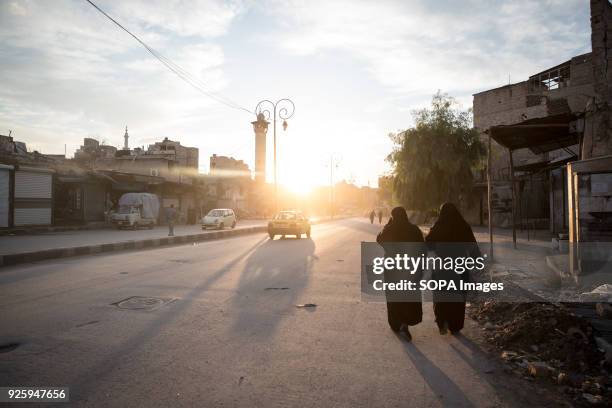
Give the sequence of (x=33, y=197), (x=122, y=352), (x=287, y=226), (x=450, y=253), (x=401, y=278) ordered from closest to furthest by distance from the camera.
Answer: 1. (x=122, y=352)
2. (x=401, y=278)
3. (x=450, y=253)
4. (x=287, y=226)
5. (x=33, y=197)

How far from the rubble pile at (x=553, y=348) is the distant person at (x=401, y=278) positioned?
955 mm

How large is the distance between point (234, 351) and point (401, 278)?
2.36 metres

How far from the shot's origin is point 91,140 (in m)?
60.0

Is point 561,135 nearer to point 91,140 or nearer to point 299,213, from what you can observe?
point 299,213

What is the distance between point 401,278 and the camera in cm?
525

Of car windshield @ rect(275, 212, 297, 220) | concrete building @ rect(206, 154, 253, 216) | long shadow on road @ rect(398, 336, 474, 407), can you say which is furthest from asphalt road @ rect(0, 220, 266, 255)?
concrete building @ rect(206, 154, 253, 216)

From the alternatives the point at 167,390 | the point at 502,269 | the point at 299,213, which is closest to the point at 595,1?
the point at 502,269

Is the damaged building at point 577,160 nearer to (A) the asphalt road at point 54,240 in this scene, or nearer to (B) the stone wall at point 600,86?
(B) the stone wall at point 600,86

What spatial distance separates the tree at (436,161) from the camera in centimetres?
2834

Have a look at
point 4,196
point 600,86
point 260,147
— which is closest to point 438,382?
point 600,86

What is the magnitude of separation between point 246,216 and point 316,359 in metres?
52.2

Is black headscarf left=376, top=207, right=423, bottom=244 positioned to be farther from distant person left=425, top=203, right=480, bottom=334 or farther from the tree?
the tree

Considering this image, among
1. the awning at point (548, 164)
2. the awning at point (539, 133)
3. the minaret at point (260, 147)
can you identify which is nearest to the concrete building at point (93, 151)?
the minaret at point (260, 147)

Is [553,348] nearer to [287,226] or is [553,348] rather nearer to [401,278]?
[401,278]
